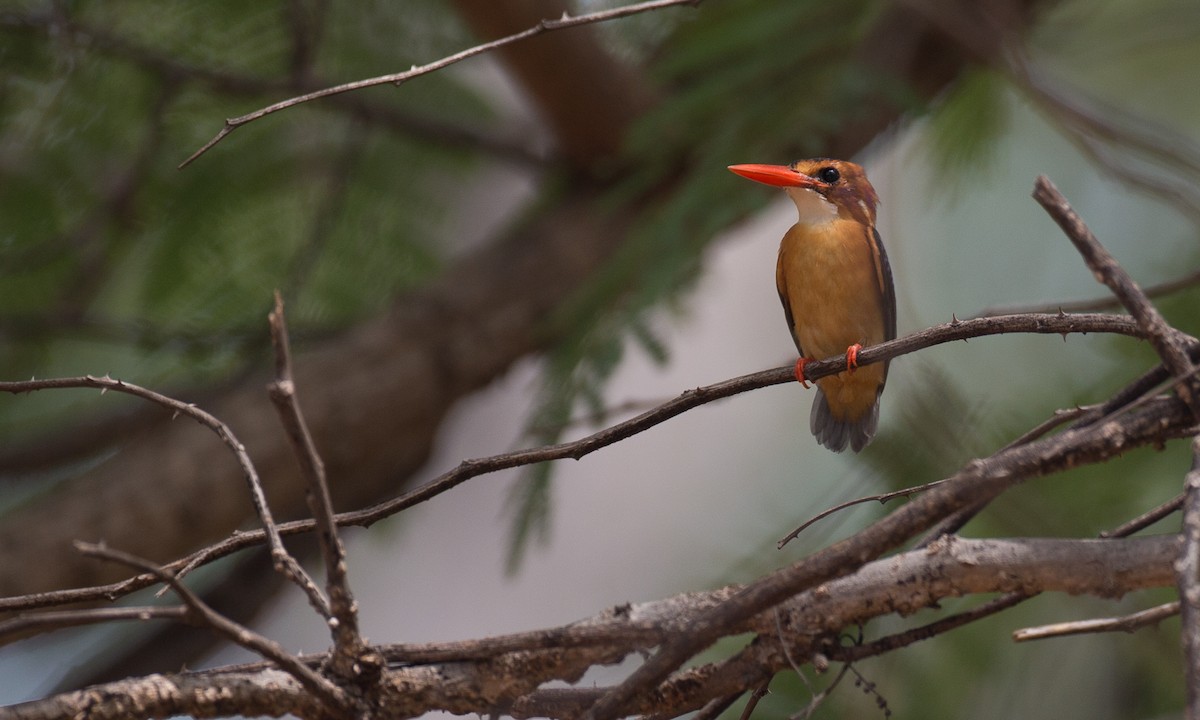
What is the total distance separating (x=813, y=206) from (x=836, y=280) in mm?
217

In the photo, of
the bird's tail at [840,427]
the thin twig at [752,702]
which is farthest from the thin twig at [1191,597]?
the bird's tail at [840,427]

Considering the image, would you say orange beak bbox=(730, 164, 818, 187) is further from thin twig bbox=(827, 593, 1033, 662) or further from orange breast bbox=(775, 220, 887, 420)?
thin twig bbox=(827, 593, 1033, 662)

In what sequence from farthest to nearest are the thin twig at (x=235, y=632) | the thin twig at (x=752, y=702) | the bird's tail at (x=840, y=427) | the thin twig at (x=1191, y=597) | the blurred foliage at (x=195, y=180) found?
the blurred foliage at (x=195, y=180), the bird's tail at (x=840, y=427), the thin twig at (x=752, y=702), the thin twig at (x=235, y=632), the thin twig at (x=1191, y=597)

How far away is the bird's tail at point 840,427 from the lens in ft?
7.95

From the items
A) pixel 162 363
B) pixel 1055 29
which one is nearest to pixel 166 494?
pixel 162 363

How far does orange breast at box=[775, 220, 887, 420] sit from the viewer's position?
8.62ft

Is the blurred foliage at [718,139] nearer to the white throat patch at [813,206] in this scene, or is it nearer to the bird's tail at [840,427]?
the white throat patch at [813,206]

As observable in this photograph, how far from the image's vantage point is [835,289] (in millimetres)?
2635

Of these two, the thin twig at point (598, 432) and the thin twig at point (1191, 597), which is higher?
the thin twig at point (598, 432)

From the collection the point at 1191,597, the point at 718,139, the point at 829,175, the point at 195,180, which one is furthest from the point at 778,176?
the point at 195,180

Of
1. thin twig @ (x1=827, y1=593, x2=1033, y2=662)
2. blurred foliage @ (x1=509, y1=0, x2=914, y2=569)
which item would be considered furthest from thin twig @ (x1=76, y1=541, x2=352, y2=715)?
blurred foliage @ (x1=509, y1=0, x2=914, y2=569)

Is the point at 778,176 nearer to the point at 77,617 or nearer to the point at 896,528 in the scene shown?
the point at 896,528

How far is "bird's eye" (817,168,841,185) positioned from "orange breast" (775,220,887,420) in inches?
4.1

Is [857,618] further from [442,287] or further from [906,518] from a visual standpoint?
[442,287]
